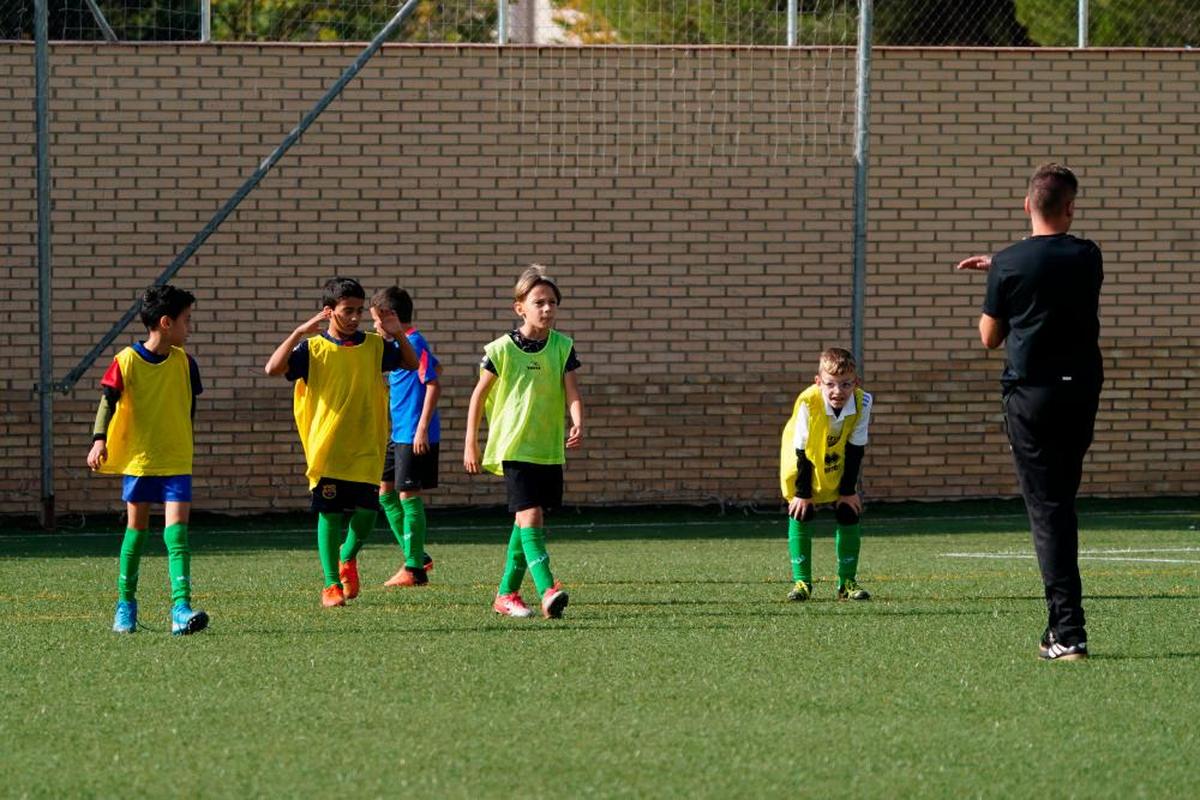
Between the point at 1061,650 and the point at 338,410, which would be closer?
the point at 1061,650

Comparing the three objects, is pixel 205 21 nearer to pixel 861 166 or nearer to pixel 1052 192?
pixel 861 166

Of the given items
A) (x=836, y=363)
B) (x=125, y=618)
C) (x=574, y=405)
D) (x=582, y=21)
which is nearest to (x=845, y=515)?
(x=836, y=363)

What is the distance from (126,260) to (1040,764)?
12761mm

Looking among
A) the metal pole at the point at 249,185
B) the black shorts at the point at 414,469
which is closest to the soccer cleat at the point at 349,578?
the black shorts at the point at 414,469

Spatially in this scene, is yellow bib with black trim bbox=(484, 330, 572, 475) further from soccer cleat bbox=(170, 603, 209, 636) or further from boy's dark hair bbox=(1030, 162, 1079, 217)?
boy's dark hair bbox=(1030, 162, 1079, 217)

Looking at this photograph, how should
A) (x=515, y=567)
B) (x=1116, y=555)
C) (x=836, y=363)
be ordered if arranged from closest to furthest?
(x=515, y=567)
(x=836, y=363)
(x=1116, y=555)

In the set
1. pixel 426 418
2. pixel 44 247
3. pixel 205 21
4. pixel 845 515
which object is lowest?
pixel 845 515

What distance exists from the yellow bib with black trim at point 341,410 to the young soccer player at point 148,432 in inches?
36.4

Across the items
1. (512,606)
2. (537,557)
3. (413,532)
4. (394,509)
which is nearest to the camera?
(537,557)

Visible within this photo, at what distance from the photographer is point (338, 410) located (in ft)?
32.1

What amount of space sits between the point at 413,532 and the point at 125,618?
2.50 m

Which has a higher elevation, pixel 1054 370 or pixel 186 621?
pixel 1054 370

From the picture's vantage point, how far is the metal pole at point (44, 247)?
616 inches

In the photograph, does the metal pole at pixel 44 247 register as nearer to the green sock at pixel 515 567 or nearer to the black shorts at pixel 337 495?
the black shorts at pixel 337 495
